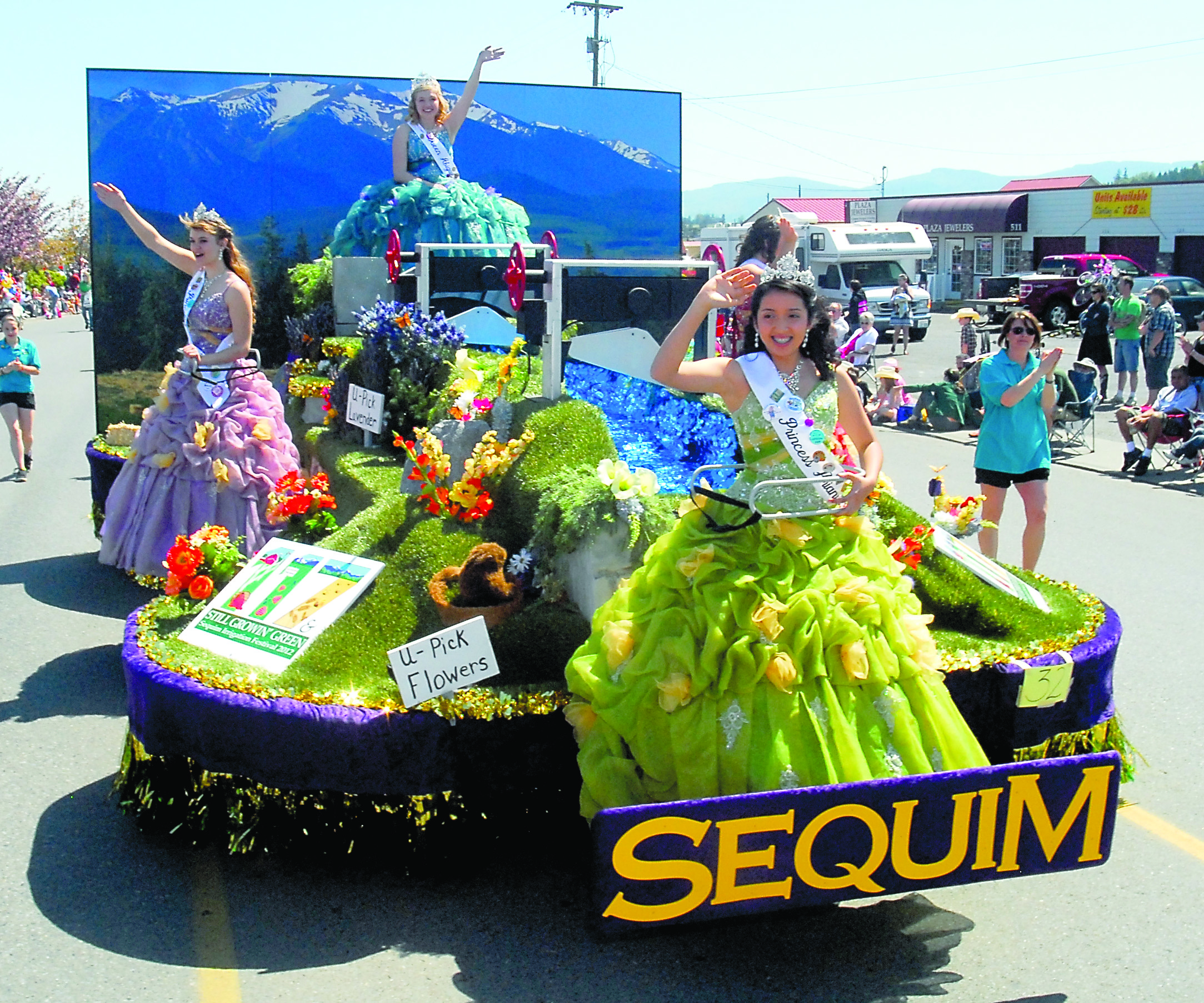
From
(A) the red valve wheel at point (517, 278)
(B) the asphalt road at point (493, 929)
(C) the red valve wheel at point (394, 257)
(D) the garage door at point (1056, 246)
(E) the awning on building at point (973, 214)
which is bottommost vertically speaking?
(B) the asphalt road at point (493, 929)

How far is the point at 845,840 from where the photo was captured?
11.6 ft

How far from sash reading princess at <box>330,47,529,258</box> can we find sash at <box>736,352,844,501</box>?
571 centimetres

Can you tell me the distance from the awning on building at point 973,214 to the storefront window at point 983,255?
2.23 ft

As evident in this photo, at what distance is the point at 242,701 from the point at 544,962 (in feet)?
4.41

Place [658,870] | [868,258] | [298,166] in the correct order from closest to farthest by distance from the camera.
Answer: [658,870]
[298,166]
[868,258]

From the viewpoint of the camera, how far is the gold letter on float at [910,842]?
3.55 metres

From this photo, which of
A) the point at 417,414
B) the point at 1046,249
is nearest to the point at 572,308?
the point at 417,414

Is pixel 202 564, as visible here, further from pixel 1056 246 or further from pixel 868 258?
pixel 1056 246

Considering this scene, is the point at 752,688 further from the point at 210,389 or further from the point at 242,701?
the point at 210,389

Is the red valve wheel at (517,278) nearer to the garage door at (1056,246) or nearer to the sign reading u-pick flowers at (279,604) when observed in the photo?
the sign reading u-pick flowers at (279,604)

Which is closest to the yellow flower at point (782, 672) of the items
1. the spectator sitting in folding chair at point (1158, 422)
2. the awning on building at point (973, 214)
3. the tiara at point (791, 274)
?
the tiara at point (791, 274)

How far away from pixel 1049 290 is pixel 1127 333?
561 inches

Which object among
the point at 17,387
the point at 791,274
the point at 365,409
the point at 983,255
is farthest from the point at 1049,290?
the point at 791,274

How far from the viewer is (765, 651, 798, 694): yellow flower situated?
3701 mm
